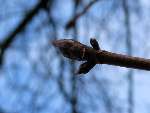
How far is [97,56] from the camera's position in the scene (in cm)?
A: 44

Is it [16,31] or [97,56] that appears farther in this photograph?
[16,31]

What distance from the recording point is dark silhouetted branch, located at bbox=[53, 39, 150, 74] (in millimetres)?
426

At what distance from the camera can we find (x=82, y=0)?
2209mm

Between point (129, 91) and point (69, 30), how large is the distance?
1.69 ft

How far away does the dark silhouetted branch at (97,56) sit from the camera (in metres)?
0.43

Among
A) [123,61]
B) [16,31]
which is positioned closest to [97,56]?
[123,61]

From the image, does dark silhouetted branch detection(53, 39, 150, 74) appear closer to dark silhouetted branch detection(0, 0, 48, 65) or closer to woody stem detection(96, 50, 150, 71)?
woody stem detection(96, 50, 150, 71)

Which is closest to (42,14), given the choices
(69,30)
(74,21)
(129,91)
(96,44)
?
(69,30)

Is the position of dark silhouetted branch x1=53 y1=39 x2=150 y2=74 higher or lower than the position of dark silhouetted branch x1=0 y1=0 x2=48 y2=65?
lower

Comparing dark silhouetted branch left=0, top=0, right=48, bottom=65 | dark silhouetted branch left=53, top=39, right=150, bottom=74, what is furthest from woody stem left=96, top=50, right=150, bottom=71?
dark silhouetted branch left=0, top=0, right=48, bottom=65

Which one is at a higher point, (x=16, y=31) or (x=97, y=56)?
(x=16, y=31)

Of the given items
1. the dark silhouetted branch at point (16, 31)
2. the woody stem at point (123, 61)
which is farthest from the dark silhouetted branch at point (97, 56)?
the dark silhouetted branch at point (16, 31)

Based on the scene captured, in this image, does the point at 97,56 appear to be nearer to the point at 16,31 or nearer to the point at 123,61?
the point at 123,61

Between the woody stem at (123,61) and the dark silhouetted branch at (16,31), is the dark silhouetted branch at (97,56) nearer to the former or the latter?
the woody stem at (123,61)
